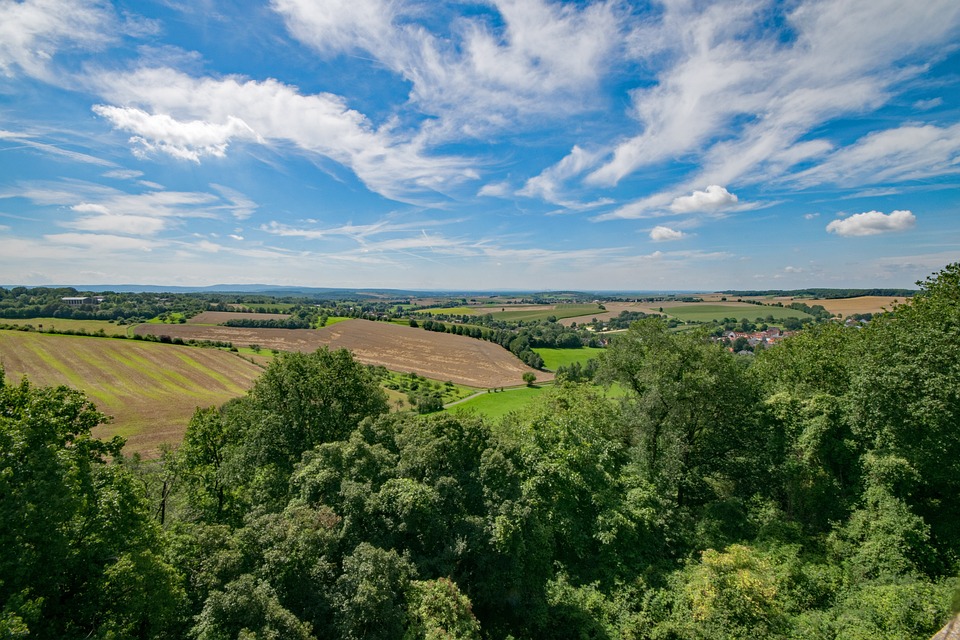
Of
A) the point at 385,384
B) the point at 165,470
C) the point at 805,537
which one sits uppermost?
the point at 165,470

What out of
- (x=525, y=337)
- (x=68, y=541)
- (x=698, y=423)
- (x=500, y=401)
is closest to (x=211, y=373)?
(x=500, y=401)

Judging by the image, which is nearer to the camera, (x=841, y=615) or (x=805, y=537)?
(x=841, y=615)

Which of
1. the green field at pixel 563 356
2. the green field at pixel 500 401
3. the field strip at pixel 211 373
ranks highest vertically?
the field strip at pixel 211 373

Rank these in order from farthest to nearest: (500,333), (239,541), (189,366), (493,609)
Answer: (500,333)
(189,366)
(493,609)
(239,541)

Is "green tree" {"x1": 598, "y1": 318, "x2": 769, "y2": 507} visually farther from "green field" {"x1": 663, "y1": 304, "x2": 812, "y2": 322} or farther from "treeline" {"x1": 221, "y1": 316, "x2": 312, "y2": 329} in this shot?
"green field" {"x1": 663, "y1": 304, "x2": 812, "y2": 322}

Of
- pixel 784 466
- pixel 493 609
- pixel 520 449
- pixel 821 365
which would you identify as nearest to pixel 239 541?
pixel 493 609

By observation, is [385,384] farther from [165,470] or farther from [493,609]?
[493,609]

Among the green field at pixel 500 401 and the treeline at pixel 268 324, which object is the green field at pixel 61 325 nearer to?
the treeline at pixel 268 324

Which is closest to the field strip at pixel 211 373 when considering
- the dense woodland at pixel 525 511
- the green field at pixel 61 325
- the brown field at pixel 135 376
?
the brown field at pixel 135 376
